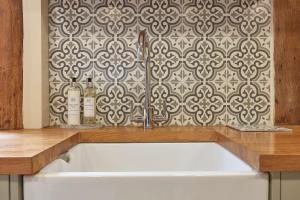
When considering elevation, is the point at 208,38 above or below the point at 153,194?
above

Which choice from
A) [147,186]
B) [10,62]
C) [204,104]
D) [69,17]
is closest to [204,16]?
[204,104]

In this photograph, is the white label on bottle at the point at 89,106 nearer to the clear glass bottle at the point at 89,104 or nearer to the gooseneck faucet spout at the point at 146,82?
the clear glass bottle at the point at 89,104

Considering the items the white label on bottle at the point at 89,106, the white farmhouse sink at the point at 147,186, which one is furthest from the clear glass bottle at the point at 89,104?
the white farmhouse sink at the point at 147,186

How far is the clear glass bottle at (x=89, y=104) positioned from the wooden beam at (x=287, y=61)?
740mm

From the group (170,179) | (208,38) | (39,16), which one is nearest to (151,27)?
(208,38)

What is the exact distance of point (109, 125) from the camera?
1589 millimetres

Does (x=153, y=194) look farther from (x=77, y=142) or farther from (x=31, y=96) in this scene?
(x=31, y=96)

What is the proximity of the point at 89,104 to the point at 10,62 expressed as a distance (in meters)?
0.33

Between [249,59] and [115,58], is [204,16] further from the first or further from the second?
[115,58]

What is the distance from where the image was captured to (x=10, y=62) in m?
1.46

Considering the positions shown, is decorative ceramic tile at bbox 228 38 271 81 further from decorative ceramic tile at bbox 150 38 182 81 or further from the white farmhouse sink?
the white farmhouse sink

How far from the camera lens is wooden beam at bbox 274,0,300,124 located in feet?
5.17

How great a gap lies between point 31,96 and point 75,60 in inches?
9.2

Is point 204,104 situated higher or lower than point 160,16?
lower
